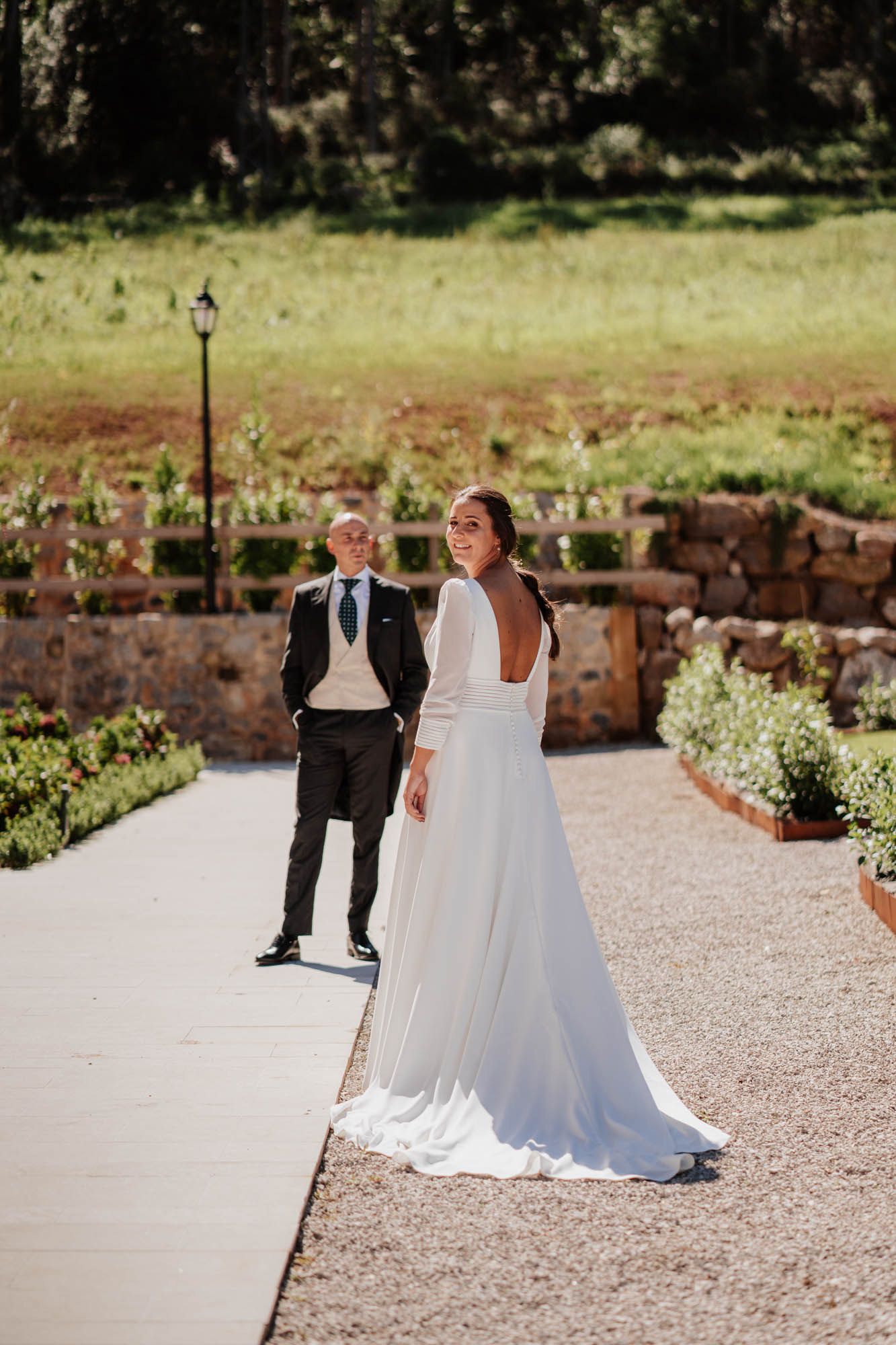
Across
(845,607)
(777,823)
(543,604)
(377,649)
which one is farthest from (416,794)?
(845,607)

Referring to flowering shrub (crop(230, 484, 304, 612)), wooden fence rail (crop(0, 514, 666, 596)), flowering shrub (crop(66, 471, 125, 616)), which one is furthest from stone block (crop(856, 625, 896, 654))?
flowering shrub (crop(66, 471, 125, 616))

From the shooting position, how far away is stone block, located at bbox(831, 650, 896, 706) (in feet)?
49.5

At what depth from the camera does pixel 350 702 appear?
612 centimetres

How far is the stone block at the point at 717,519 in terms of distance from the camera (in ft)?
54.6

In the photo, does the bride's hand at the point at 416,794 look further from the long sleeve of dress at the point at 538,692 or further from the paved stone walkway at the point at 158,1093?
the paved stone walkway at the point at 158,1093

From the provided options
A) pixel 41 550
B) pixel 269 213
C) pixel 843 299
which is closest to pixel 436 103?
pixel 269 213

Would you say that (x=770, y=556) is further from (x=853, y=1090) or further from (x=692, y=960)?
(x=853, y=1090)

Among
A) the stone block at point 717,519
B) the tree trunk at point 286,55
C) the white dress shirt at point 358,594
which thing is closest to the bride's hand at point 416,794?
the white dress shirt at point 358,594

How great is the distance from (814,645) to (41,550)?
9.53 metres

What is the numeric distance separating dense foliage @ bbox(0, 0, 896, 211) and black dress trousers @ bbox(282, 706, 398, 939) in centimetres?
3659

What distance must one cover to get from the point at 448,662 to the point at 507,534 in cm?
47

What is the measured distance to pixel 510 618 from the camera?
4.11 meters

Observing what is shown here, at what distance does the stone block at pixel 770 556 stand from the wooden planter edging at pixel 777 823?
6.54 m

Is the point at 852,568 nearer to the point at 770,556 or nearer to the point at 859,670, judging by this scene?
the point at 770,556
